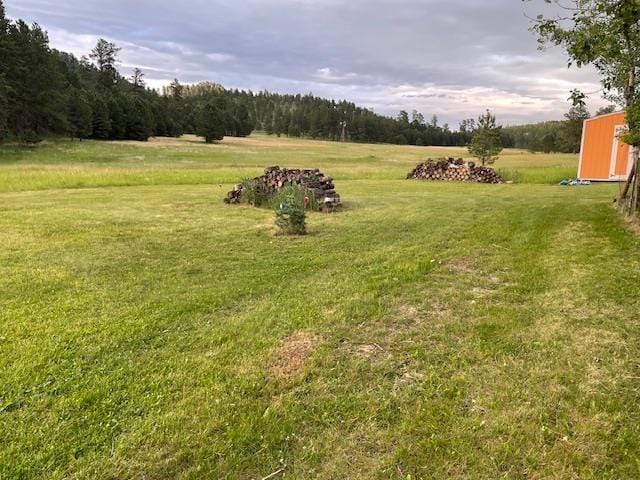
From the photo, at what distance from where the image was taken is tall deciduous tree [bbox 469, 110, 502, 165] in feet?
94.2

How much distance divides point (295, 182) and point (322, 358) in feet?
32.2

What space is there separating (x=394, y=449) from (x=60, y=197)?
15078 millimetres

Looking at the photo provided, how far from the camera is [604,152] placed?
2153 cm

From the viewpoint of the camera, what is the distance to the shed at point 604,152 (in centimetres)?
2066

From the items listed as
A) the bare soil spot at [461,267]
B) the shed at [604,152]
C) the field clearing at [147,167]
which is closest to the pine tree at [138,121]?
the field clearing at [147,167]

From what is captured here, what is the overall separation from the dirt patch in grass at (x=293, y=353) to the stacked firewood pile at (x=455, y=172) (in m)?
20.6

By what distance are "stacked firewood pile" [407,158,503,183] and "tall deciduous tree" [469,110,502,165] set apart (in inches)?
223

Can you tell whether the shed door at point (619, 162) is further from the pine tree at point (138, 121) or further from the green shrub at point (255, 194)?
the pine tree at point (138, 121)

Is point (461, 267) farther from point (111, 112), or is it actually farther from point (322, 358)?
point (111, 112)

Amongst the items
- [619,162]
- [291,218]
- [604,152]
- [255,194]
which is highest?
[604,152]

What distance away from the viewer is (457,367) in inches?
141

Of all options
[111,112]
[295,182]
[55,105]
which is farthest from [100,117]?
[295,182]

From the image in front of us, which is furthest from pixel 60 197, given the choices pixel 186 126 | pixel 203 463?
pixel 186 126

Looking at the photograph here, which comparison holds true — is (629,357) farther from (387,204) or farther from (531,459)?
(387,204)
